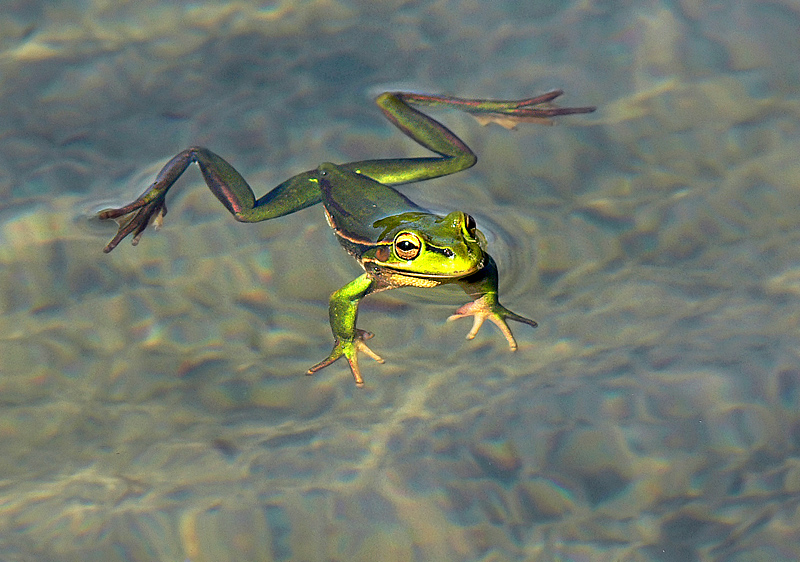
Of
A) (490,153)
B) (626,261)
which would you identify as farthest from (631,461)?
(490,153)

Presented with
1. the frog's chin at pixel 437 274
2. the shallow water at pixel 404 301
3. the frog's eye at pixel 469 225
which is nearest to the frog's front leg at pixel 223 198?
the shallow water at pixel 404 301

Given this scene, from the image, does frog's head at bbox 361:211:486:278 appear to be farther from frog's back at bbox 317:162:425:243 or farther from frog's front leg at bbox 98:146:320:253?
frog's front leg at bbox 98:146:320:253

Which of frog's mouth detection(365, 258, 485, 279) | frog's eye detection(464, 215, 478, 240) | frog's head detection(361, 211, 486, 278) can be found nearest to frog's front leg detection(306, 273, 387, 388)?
frog's mouth detection(365, 258, 485, 279)

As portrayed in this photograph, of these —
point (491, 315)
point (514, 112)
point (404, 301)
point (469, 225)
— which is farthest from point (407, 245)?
point (514, 112)

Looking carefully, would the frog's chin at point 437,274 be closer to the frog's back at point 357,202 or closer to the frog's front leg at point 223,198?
the frog's back at point 357,202

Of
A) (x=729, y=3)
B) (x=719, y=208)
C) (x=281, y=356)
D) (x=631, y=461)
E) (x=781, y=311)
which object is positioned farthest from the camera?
(x=729, y=3)

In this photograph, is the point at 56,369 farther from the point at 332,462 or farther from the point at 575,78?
the point at 575,78

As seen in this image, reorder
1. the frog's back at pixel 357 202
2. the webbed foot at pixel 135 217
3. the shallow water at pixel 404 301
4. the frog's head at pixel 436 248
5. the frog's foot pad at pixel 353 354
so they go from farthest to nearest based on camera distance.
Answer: the webbed foot at pixel 135 217
the frog's back at pixel 357 202
the frog's foot pad at pixel 353 354
the frog's head at pixel 436 248
the shallow water at pixel 404 301
